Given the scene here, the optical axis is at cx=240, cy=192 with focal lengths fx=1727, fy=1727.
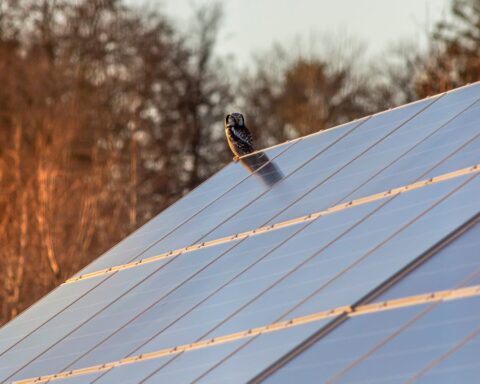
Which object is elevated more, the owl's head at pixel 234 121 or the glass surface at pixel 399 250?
the owl's head at pixel 234 121

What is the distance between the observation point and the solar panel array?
10695mm

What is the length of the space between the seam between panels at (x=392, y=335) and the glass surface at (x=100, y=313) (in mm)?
3623

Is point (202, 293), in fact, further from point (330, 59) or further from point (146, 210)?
point (330, 59)

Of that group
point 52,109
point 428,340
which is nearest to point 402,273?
point 428,340

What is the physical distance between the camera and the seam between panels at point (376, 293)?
11.3 m

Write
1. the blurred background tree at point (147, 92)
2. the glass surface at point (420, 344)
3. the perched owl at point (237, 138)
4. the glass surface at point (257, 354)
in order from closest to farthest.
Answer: the glass surface at point (420, 344), the glass surface at point (257, 354), the perched owl at point (237, 138), the blurred background tree at point (147, 92)

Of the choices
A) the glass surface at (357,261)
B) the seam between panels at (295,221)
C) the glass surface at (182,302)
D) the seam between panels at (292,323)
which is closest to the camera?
the seam between panels at (292,323)

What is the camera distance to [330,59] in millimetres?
67688

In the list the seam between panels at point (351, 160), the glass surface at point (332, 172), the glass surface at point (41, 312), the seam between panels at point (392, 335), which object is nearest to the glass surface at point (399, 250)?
the seam between panels at point (392, 335)

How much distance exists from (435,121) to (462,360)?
5133mm

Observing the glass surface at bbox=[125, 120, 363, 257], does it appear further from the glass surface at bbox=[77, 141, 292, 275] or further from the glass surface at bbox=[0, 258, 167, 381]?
the glass surface at bbox=[0, 258, 167, 381]

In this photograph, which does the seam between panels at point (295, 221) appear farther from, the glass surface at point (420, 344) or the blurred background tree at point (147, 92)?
the blurred background tree at point (147, 92)

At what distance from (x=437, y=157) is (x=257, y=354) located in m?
2.59

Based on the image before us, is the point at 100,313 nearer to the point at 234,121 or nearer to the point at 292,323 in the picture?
the point at 292,323
